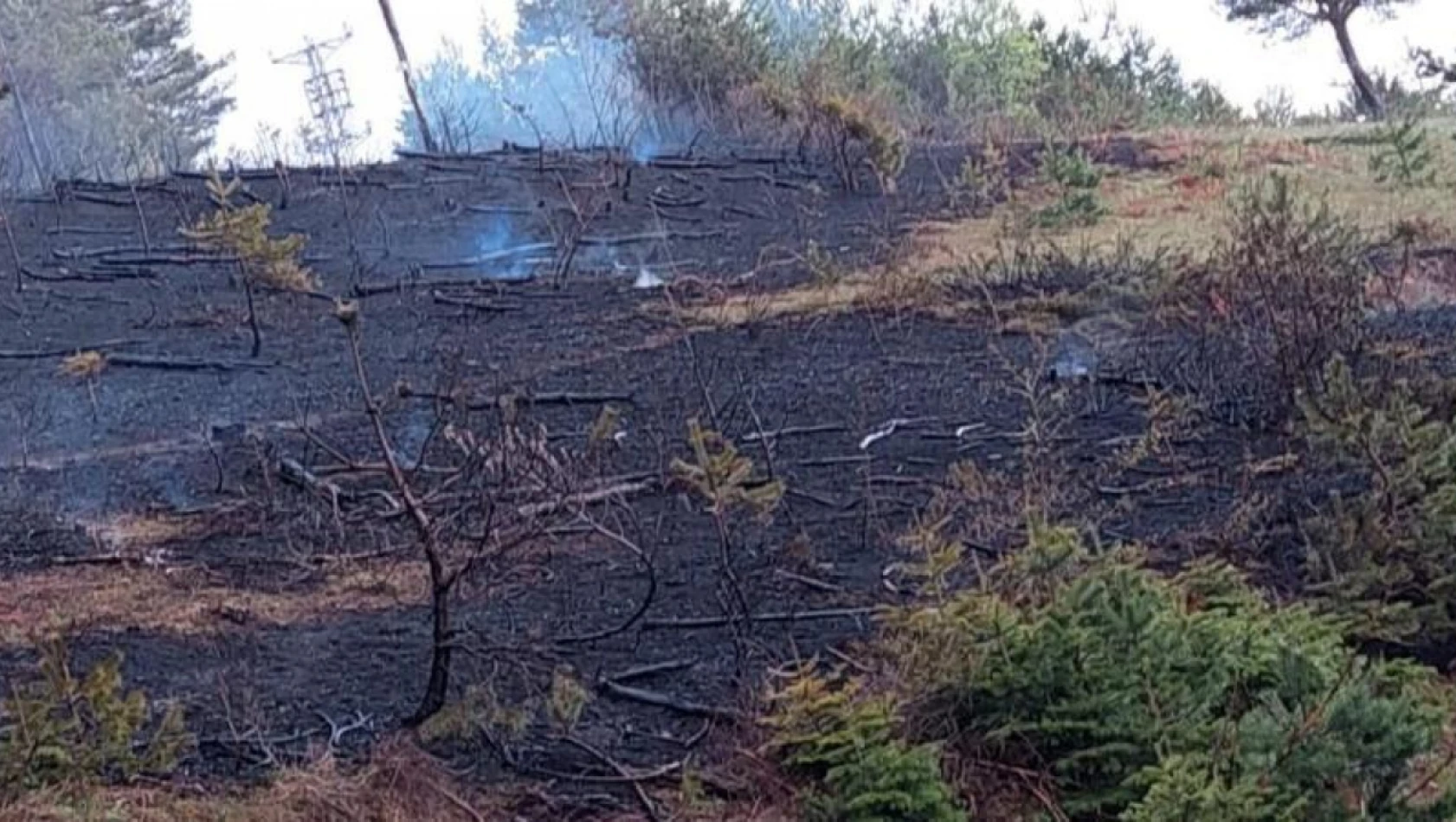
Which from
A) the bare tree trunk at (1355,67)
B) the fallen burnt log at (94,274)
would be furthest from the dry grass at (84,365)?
the bare tree trunk at (1355,67)

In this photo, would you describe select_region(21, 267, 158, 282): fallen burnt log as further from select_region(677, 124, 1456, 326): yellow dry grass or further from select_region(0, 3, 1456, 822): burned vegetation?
select_region(677, 124, 1456, 326): yellow dry grass

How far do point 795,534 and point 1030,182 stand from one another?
7.98 metres

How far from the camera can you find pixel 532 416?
6801 mm

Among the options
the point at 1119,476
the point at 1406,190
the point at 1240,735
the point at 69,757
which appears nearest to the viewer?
the point at 1240,735

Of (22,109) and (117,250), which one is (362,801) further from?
(22,109)

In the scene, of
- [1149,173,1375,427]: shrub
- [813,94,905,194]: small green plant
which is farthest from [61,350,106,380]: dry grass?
[813,94,905,194]: small green plant

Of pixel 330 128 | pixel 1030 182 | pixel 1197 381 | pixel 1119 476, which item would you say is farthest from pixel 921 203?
pixel 330 128

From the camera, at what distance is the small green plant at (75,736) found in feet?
10.8

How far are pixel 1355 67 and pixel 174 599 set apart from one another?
17.9 m

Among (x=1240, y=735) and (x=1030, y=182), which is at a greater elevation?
(x=1030, y=182)

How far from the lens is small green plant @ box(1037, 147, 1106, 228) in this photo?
10.9 m

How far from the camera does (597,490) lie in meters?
5.39

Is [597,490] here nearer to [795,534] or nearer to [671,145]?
[795,534]

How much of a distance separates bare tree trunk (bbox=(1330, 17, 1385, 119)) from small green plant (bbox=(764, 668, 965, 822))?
17489mm
